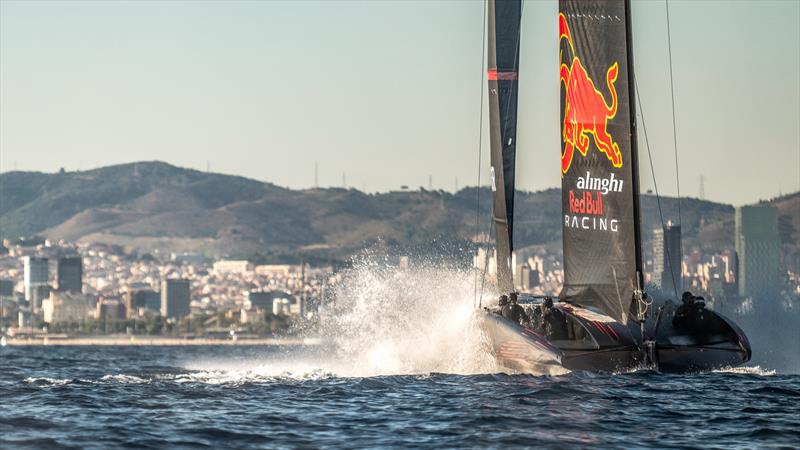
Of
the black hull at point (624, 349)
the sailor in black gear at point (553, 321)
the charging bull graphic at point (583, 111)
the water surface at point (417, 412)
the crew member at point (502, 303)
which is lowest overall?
the water surface at point (417, 412)

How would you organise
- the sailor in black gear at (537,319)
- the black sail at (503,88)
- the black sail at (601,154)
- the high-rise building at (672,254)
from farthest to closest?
the black sail at (503,88) < the high-rise building at (672,254) < the sailor in black gear at (537,319) < the black sail at (601,154)

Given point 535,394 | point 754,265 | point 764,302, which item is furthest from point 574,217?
point 754,265

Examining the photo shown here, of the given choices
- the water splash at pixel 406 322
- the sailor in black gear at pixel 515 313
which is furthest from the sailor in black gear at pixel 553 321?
the water splash at pixel 406 322

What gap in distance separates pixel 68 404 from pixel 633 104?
12067mm

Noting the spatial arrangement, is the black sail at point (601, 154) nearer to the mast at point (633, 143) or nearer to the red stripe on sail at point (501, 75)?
the mast at point (633, 143)

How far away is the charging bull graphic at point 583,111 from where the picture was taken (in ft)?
99.1

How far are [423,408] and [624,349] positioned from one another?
6602mm

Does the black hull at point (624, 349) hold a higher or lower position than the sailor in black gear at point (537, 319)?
lower

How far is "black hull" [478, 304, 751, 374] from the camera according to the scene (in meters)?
28.6

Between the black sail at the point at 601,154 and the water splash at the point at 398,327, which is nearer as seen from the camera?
the black sail at the point at 601,154

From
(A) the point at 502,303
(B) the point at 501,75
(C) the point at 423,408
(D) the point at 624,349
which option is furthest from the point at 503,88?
(C) the point at 423,408

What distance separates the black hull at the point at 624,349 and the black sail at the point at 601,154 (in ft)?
2.73

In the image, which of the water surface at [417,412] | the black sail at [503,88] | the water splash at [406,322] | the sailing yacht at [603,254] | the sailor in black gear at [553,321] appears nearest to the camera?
the water surface at [417,412]

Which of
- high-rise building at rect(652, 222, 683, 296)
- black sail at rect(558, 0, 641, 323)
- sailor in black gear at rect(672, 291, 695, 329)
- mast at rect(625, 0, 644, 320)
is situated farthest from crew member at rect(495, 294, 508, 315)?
sailor in black gear at rect(672, 291, 695, 329)
